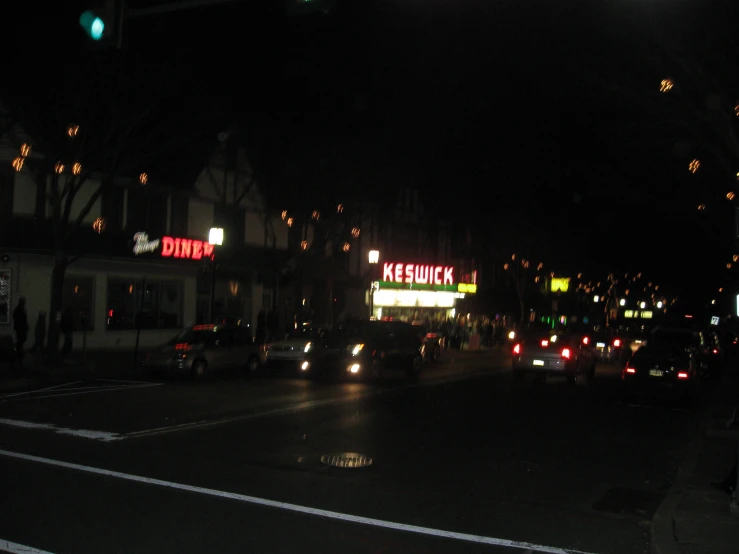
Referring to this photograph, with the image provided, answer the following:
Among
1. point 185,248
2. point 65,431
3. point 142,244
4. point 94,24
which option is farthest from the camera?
point 185,248

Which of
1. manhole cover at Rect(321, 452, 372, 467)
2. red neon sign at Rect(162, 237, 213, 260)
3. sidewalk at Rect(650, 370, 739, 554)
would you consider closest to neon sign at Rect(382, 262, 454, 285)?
red neon sign at Rect(162, 237, 213, 260)

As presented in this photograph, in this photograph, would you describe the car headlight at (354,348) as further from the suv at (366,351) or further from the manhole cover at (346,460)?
the manhole cover at (346,460)

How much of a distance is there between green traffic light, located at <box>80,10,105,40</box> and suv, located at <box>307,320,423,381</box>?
14.3 metres

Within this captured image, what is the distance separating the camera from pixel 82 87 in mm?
20859

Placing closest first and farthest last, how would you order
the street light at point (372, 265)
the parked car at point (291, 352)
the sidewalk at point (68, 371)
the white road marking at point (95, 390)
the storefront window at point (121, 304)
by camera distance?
→ the white road marking at point (95, 390)
the sidewalk at point (68, 371)
the parked car at point (291, 352)
the storefront window at point (121, 304)
the street light at point (372, 265)

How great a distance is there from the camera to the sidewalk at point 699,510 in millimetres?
7430

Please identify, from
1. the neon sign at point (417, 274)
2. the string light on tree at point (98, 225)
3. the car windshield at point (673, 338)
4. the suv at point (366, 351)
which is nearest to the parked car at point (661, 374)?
the car windshield at point (673, 338)

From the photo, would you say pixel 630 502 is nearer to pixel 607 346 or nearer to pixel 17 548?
pixel 17 548

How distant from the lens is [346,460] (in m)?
11.2

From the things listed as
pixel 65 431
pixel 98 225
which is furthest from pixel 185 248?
pixel 65 431

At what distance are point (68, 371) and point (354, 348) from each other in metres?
8.12

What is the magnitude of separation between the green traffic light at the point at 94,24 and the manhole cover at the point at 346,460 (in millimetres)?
6306

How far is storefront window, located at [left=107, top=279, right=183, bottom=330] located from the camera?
2984 centimetres

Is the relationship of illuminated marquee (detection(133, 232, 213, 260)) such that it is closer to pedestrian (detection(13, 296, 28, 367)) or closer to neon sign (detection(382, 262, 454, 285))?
pedestrian (detection(13, 296, 28, 367))
